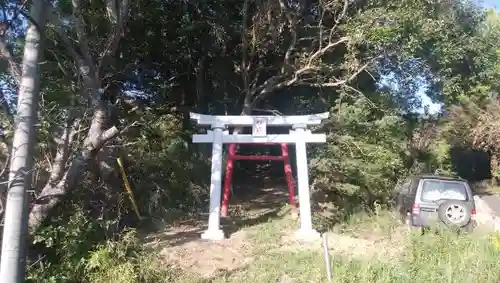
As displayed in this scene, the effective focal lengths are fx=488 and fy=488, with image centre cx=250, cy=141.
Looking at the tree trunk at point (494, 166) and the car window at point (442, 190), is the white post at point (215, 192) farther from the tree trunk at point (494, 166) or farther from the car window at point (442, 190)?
the tree trunk at point (494, 166)

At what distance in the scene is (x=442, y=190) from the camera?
1106cm

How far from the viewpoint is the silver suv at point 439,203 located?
9.88 m

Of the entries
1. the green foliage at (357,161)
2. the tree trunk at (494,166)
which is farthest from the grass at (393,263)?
the tree trunk at (494,166)

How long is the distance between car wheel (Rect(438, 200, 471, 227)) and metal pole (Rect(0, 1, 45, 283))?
7894 mm

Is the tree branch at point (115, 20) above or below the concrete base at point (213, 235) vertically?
above

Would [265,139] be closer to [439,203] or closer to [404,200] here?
[404,200]

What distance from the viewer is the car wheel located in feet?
32.2

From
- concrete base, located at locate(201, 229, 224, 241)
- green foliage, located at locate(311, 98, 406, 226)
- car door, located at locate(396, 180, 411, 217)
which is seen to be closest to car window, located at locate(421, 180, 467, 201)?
car door, located at locate(396, 180, 411, 217)

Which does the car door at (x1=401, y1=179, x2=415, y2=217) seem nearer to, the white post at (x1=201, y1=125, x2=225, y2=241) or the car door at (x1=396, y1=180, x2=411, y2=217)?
the car door at (x1=396, y1=180, x2=411, y2=217)

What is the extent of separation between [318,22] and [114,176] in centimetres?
830

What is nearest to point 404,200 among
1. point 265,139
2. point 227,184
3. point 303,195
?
point 303,195

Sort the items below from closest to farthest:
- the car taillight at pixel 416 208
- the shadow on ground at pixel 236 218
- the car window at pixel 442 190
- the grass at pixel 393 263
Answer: the grass at pixel 393 263 < the shadow on ground at pixel 236 218 < the car taillight at pixel 416 208 < the car window at pixel 442 190

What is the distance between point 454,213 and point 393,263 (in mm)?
3001

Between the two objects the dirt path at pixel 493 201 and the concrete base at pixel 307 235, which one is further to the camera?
the dirt path at pixel 493 201
